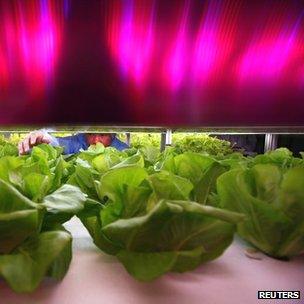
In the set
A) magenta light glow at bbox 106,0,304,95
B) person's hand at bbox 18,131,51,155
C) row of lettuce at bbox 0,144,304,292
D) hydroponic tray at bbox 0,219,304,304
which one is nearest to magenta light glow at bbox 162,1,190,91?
magenta light glow at bbox 106,0,304,95

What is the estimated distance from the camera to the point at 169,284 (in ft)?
1.15

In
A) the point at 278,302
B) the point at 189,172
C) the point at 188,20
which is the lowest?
the point at 278,302

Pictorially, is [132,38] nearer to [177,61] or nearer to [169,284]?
[177,61]

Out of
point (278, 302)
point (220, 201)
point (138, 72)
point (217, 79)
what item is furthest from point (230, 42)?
point (278, 302)

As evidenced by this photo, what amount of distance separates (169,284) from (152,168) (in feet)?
0.72

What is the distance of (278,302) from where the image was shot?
1.17ft

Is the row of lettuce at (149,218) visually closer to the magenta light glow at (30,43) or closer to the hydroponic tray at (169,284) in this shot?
the hydroponic tray at (169,284)

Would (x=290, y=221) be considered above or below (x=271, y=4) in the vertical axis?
below

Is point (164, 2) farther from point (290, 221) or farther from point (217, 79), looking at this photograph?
point (290, 221)

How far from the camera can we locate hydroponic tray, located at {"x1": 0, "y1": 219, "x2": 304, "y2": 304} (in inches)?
12.9

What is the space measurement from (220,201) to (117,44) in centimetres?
32

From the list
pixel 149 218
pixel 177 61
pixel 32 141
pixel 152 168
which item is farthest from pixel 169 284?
pixel 32 141

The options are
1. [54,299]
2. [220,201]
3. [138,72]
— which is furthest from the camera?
[138,72]

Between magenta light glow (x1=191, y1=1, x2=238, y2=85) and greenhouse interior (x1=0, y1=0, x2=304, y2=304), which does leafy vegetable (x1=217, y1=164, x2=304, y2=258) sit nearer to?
greenhouse interior (x1=0, y1=0, x2=304, y2=304)
